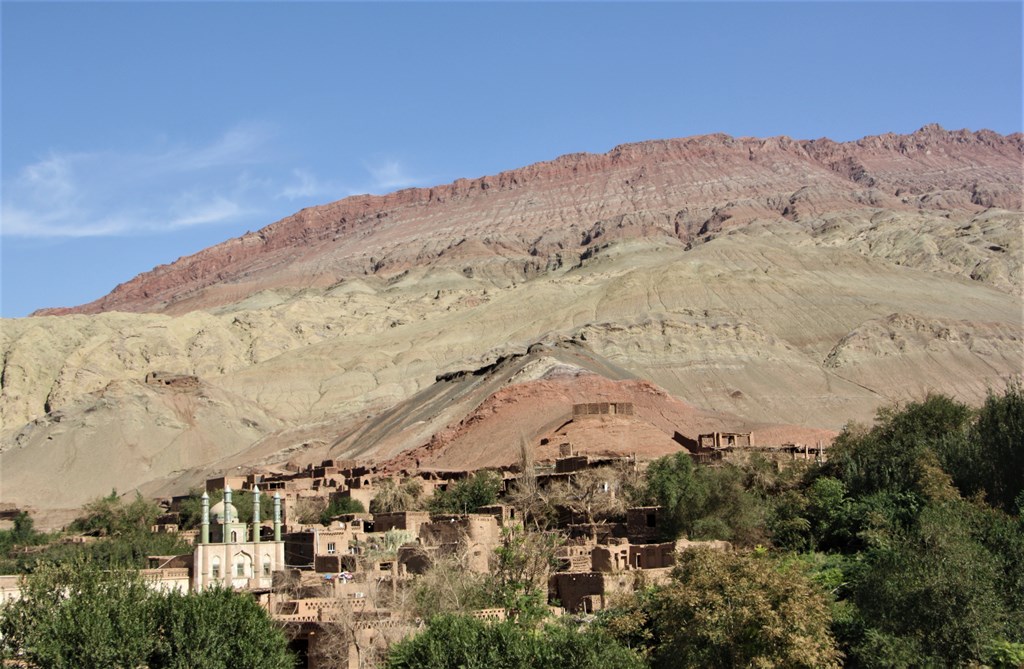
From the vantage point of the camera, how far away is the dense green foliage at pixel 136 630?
99.2 ft

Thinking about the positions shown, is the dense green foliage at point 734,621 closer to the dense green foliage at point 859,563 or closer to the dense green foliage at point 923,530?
the dense green foliage at point 859,563

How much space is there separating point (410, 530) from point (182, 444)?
67526 millimetres

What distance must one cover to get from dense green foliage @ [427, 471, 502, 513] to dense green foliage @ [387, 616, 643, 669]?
93.9 ft

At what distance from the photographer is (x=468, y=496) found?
2512 inches

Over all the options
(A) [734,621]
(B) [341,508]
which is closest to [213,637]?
(A) [734,621]

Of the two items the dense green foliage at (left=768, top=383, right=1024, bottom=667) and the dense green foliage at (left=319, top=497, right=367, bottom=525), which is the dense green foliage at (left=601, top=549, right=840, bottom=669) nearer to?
the dense green foliage at (left=768, top=383, right=1024, bottom=667)

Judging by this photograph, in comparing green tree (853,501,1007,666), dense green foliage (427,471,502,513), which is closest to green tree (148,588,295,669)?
green tree (853,501,1007,666)

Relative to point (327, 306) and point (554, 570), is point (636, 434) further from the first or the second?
point (327, 306)

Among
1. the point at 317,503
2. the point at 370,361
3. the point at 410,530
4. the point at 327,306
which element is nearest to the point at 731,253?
the point at 370,361

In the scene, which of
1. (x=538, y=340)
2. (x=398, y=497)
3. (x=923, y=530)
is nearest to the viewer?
(x=923, y=530)

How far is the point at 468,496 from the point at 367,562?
19138 mm

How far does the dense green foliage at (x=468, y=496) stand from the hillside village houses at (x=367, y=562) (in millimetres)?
4083

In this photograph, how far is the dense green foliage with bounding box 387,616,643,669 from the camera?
1207 inches

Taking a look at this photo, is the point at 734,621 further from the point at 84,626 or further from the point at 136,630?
the point at 84,626
